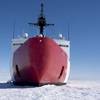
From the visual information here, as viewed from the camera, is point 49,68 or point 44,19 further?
point 44,19

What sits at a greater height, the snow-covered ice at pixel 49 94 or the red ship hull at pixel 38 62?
the red ship hull at pixel 38 62

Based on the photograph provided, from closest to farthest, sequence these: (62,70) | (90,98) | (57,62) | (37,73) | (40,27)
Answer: (90,98) < (37,73) < (57,62) < (62,70) < (40,27)

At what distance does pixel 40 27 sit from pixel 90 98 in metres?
17.1

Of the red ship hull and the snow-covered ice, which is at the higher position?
the red ship hull

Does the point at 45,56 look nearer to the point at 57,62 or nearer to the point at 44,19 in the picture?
the point at 57,62

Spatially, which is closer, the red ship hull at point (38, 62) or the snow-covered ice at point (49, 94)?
the snow-covered ice at point (49, 94)

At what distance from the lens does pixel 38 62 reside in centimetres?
2119

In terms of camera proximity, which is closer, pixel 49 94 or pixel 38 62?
pixel 49 94

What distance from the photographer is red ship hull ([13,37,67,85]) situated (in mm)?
21141

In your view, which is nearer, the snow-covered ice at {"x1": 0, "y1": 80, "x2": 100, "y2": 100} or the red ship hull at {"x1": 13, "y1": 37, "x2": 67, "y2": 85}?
the snow-covered ice at {"x1": 0, "y1": 80, "x2": 100, "y2": 100}

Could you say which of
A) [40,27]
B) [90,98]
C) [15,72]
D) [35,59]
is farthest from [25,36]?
[90,98]

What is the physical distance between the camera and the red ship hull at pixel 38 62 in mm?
21141

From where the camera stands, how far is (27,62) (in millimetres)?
21391

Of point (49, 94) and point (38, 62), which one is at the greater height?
point (38, 62)
